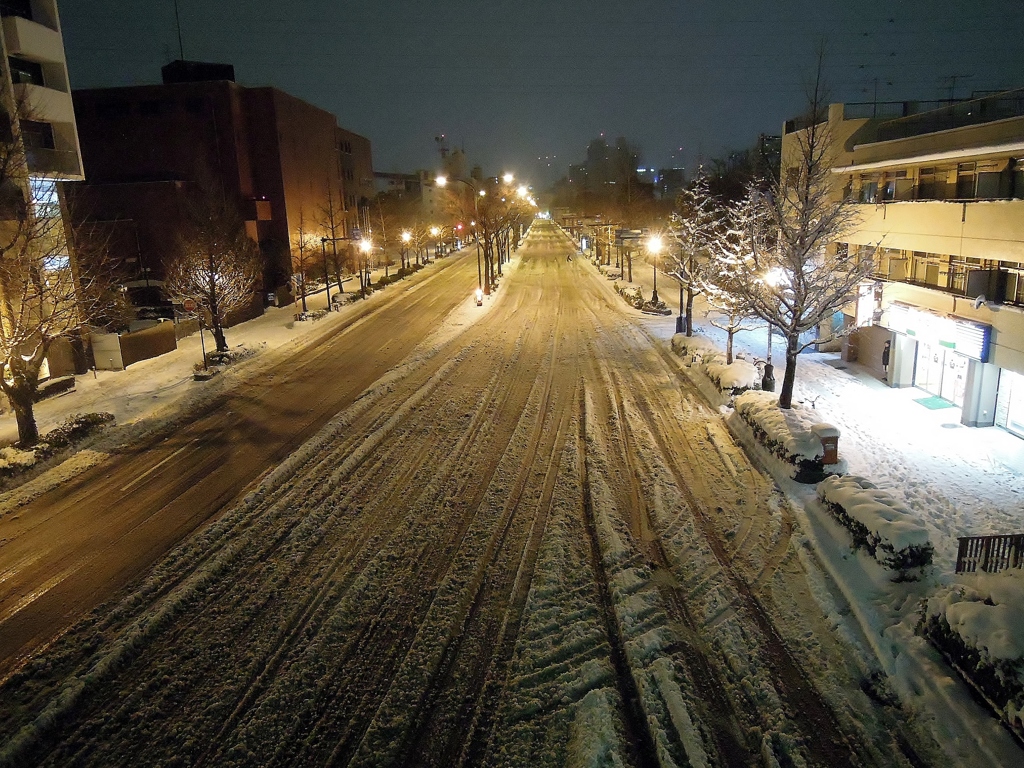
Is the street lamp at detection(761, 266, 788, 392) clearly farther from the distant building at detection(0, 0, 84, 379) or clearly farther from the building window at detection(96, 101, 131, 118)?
the building window at detection(96, 101, 131, 118)

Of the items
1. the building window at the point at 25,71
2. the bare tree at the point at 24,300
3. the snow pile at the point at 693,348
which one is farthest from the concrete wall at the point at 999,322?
the building window at the point at 25,71

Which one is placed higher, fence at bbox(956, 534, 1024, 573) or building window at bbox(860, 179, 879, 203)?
building window at bbox(860, 179, 879, 203)

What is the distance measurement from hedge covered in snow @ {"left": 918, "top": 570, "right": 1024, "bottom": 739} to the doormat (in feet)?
39.0

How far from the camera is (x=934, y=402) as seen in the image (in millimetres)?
17438

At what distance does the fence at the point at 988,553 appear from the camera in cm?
826

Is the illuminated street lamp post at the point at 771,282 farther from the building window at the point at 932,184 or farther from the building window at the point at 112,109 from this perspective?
the building window at the point at 112,109

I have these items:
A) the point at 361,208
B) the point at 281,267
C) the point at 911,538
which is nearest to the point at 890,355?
the point at 911,538

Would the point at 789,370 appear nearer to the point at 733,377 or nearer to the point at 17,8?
the point at 733,377

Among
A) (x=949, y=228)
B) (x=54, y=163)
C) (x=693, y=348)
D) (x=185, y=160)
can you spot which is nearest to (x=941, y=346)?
(x=949, y=228)

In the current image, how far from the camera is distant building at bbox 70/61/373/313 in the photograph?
113ft

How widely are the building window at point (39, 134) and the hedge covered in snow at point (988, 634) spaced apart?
26.6m

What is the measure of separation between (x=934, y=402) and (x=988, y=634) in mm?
13520

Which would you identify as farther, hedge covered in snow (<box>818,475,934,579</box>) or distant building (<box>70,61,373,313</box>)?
distant building (<box>70,61,373,313</box>)

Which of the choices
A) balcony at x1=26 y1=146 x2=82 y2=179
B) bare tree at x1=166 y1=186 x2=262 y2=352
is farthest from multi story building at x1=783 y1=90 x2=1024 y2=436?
balcony at x1=26 y1=146 x2=82 y2=179
